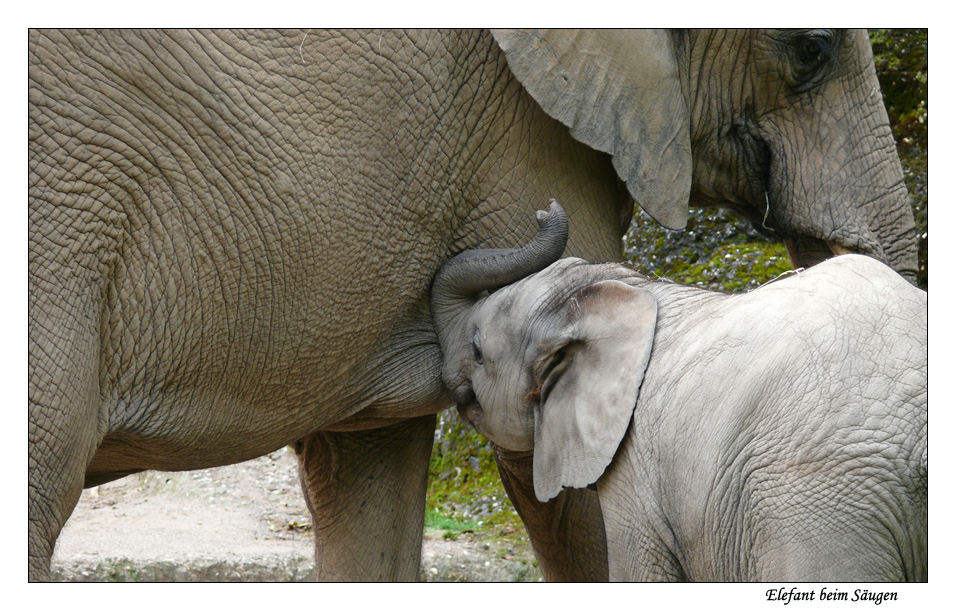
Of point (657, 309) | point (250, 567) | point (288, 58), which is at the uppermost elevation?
point (288, 58)

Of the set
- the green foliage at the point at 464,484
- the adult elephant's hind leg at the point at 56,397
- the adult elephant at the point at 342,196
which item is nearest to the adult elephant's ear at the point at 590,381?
the adult elephant at the point at 342,196

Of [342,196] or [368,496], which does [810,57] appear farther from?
[368,496]

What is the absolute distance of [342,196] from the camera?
243cm

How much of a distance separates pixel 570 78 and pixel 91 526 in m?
2.81

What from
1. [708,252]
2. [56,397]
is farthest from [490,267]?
[708,252]

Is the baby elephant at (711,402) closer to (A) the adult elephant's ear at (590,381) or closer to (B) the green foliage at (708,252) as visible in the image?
(A) the adult elephant's ear at (590,381)

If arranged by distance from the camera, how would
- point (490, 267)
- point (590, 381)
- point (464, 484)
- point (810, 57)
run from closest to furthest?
point (590, 381), point (490, 267), point (810, 57), point (464, 484)

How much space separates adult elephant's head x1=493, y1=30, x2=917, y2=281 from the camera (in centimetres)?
263

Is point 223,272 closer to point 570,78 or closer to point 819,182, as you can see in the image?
point 570,78

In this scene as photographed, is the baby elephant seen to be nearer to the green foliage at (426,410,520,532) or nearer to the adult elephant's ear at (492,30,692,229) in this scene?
the adult elephant's ear at (492,30,692,229)

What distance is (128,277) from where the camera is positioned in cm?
220

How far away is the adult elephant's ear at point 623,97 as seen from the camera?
256cm

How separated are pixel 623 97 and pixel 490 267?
17.7 inches
